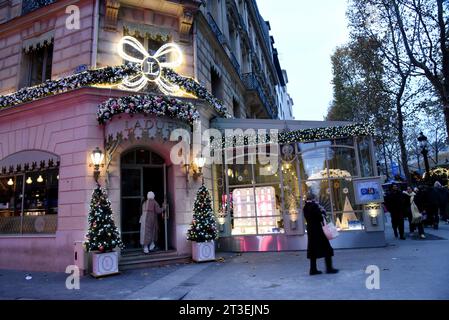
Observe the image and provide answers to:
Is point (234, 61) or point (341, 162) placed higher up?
point (234, 61)

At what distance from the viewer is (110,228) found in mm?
8891

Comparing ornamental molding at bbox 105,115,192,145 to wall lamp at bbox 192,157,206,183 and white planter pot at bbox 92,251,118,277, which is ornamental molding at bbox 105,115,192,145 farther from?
white planter pot at bbox 92,251,118,277

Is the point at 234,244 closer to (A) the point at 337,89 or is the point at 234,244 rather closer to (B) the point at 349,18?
(B) the point at 349,18

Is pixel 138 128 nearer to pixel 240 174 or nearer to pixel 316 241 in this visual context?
pixel 240 174

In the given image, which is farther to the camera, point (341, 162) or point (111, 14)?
point (341, 162)

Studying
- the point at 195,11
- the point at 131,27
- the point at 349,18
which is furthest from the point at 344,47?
the point at 131,27

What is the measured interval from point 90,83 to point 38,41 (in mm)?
3698

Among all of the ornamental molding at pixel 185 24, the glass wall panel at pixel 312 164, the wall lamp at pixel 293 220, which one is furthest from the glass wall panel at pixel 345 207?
the ornamental molding at pixel 185 24

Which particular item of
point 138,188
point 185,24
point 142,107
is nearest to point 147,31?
point 185,24

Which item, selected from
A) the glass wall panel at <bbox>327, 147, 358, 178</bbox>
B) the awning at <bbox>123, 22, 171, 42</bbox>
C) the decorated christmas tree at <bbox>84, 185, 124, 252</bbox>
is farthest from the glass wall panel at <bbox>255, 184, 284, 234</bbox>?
the awning at <bbox>123, 22, 171, 42</bbox>

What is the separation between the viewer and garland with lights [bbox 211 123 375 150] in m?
11.7

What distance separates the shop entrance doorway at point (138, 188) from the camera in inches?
425

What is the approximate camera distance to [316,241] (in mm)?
7328

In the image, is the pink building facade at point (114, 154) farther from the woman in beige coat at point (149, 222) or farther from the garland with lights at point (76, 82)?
the woman in beige coat at point (149, 222)
